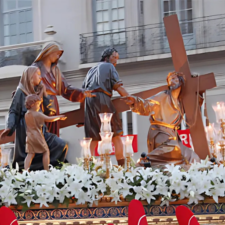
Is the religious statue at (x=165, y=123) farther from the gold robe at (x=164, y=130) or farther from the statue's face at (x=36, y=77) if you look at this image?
the statue's face at (x=36, y=77)

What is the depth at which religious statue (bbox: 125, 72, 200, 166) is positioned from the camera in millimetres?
5656

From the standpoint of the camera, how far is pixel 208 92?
11039mm

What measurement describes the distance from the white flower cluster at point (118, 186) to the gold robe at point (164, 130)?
1.32m

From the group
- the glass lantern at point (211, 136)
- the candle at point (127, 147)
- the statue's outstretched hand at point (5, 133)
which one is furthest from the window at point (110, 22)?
the candle at point (127, 147)

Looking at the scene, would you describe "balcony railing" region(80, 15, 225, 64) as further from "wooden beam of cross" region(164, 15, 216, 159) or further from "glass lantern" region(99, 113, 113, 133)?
"glass lantern" region(99, 113, 113, 133)

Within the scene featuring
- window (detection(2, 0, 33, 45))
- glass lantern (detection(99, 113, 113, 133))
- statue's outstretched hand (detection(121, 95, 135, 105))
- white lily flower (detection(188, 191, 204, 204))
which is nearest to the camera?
white lily flower (detection(188, 191, 204, 204))

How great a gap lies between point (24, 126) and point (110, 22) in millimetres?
7493

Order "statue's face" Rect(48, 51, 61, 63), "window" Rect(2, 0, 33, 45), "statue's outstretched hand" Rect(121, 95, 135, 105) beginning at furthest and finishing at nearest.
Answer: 1. "window" Rect(2, 0, 33, 45)
2. "statue's face" Rect(48, 51, 61, 63)
3. "statue's outstretched hand" Rect(121, 95, 135, 105)

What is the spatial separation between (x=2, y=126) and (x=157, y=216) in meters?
9.00

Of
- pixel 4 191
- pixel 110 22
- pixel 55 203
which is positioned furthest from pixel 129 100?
pixel 110 22

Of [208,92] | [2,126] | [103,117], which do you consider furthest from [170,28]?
[2,126]

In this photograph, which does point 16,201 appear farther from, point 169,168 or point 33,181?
point 169,168

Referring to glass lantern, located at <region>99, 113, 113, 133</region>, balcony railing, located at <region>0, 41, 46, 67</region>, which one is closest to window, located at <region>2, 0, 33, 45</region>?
balcony railing, located at <region>0, 41, 46, 67</region>

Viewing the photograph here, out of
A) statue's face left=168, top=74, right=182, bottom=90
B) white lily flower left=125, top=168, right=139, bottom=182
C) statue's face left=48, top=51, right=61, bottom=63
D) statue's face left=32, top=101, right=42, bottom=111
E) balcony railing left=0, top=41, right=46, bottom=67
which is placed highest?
balcony railing left=0, top=41, right=46, bottom=67
